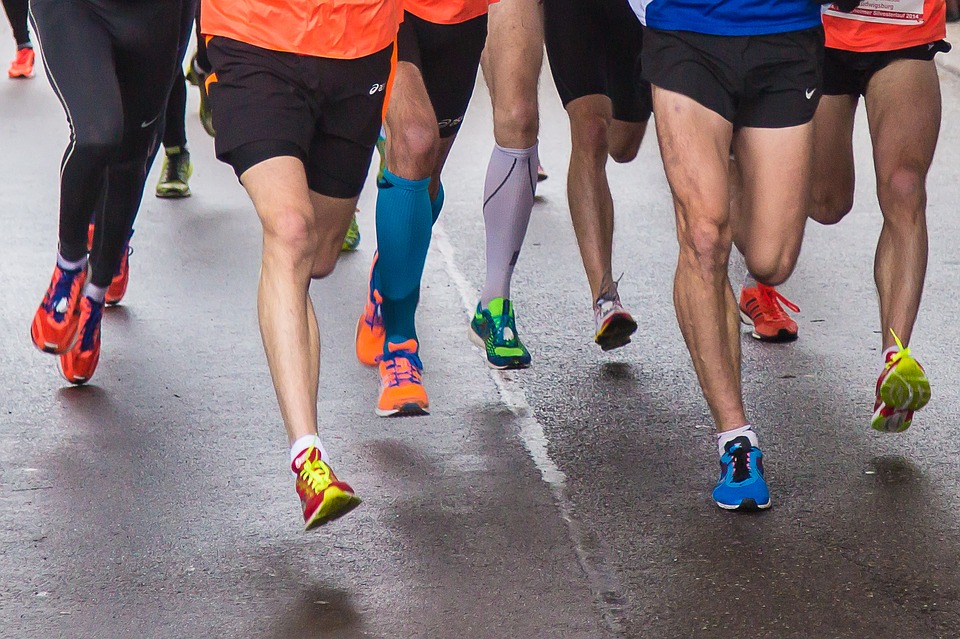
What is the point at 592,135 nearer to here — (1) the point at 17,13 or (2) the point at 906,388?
(2) the point at 906,388

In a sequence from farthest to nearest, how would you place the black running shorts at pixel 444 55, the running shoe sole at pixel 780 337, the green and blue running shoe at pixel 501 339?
1. the running shoe sole at pixel 780 337
2. the green and blue running shoe at pixel 501 339
3. the black running shorts at pixel 444 55

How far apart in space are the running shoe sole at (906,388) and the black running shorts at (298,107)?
176 cm

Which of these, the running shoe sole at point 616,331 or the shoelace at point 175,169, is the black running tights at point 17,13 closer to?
the shoelace at point 175,169

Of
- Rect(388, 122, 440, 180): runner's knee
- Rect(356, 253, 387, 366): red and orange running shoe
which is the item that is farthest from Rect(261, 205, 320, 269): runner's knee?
Rect(356, 253, 387, 366): red and orange running shoe

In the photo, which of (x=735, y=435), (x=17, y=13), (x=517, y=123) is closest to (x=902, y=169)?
(x=735, y=435)

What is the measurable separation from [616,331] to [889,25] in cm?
147

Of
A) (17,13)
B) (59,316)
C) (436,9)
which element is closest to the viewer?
(436,9)

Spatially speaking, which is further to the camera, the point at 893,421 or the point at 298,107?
the point at 893,421

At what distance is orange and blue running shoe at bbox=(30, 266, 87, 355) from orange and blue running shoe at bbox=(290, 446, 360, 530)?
1710 millimetres

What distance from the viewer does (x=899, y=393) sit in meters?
4.33

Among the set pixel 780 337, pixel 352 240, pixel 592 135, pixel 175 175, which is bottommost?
pixel 175 175

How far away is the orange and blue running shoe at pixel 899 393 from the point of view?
4.33 meters

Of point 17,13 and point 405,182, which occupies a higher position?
point 405,182

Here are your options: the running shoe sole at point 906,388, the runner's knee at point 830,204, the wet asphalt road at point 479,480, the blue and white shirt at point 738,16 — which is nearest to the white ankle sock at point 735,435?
the wet asphalt road at point 479,480
